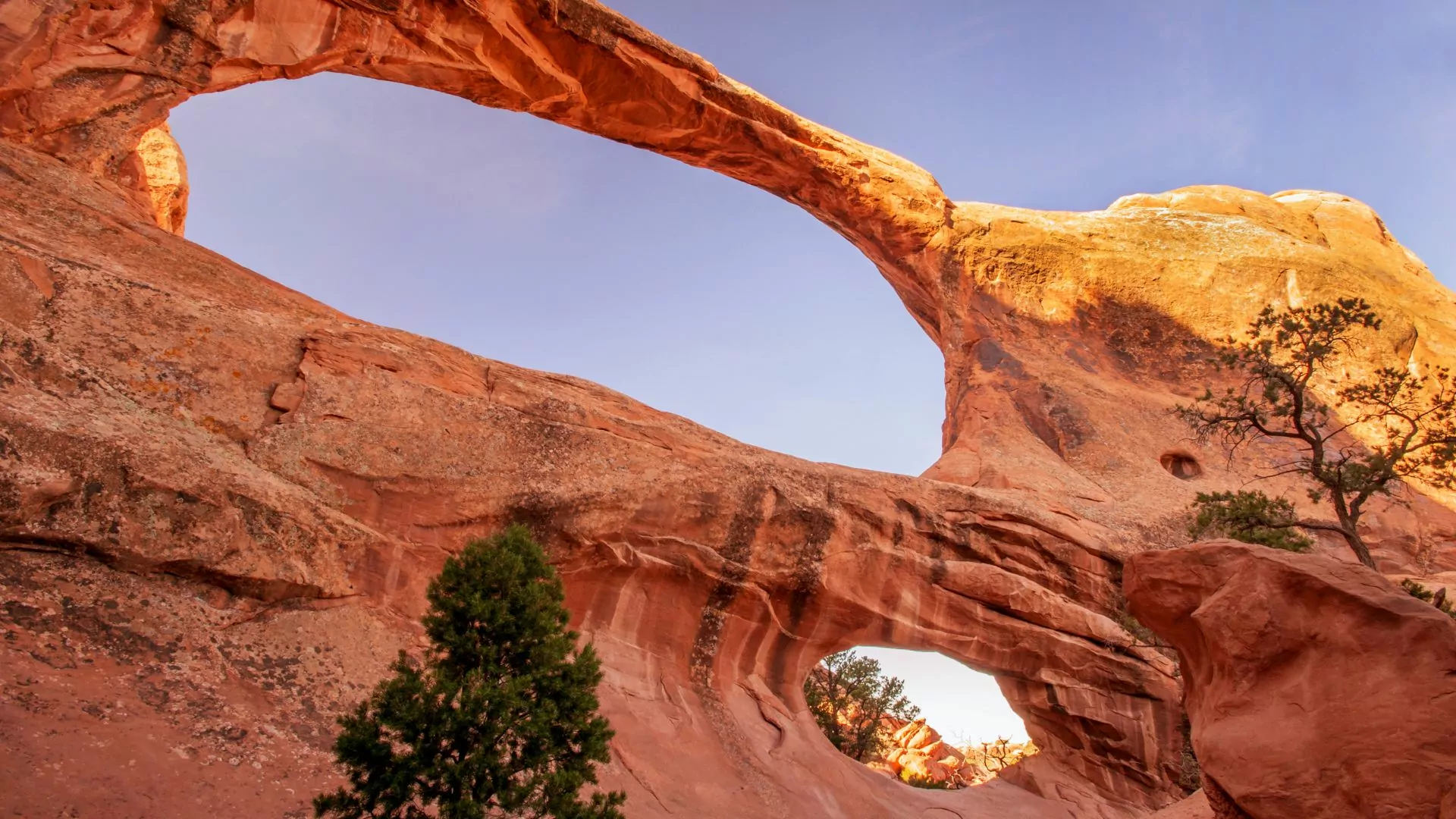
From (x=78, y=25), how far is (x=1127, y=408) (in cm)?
2404

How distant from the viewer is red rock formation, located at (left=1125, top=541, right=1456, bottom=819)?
8.47m

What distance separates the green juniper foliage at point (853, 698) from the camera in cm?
2981

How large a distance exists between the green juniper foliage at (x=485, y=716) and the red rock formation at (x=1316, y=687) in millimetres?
6195

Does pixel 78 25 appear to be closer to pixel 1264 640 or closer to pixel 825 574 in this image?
pixel 825 574

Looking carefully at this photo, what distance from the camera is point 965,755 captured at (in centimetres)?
4062

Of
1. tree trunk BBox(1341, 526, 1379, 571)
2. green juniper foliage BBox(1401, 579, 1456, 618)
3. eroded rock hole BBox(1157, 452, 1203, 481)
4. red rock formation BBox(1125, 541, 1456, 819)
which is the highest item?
eroded rock hole BBox(1157, 452, 1203, 481)

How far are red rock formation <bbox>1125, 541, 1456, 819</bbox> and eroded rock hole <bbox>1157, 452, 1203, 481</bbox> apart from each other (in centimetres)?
1424

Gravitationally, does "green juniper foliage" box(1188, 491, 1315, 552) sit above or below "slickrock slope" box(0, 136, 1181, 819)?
above

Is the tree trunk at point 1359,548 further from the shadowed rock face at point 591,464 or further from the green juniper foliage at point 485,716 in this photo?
the green juniper foliage at point 485,716

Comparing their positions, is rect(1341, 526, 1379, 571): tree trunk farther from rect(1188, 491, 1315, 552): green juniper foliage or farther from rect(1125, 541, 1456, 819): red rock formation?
rect(1125, 541, 1456, 819): red rock formation

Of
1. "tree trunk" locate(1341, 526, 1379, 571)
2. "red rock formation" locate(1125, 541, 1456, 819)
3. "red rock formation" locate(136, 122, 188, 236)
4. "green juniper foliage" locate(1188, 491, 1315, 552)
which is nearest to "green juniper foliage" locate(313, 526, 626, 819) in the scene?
"red rock formation" locate(1125, 541, 1456, 819)

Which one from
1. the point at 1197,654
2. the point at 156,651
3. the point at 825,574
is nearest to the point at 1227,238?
the point at 825,574

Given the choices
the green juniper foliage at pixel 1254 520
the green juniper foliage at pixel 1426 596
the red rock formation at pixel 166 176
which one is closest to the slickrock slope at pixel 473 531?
the green juniper foliage at pixel 1254 520

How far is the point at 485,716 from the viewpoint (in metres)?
9.23
